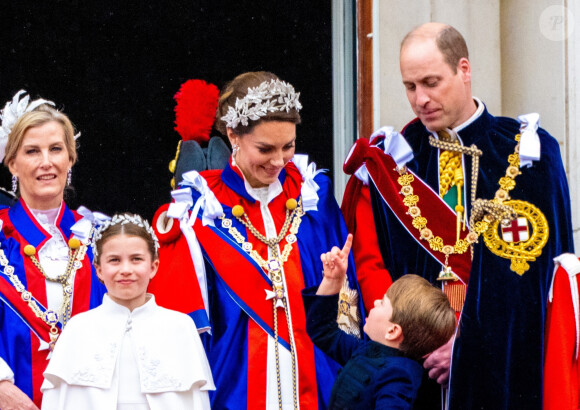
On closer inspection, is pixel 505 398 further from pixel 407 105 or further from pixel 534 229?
pixel 407 105

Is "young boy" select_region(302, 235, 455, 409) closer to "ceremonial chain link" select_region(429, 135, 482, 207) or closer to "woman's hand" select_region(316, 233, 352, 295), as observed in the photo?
"woman's hand" select_region(316, 233, 352, 295)

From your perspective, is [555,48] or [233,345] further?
[555,48]

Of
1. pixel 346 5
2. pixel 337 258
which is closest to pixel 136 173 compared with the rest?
pixel 346 5

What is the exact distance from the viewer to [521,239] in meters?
4.30

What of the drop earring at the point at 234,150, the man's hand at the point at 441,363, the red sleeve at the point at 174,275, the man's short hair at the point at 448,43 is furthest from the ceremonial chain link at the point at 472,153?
the red sleeve at the point at 174,275

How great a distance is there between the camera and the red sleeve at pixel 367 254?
437cm

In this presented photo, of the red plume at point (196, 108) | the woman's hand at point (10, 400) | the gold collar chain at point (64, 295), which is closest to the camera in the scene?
the woman's hand at point (10, 400)

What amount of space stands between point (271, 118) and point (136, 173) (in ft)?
9.02

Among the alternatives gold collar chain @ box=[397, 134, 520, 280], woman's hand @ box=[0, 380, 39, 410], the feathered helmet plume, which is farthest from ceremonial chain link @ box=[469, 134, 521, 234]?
woman's hand @ box=[0, 380, 39, 410]

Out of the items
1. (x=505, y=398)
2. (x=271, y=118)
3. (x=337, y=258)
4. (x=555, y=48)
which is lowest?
(x=505, y=398)

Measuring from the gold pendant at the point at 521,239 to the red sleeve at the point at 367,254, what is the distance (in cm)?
42

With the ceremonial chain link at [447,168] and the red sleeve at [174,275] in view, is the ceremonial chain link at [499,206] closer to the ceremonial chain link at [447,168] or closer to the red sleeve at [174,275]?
the ceremonial chain link at [447,168]

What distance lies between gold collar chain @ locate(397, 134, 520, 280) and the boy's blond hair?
462mm

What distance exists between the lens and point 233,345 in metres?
4.31
